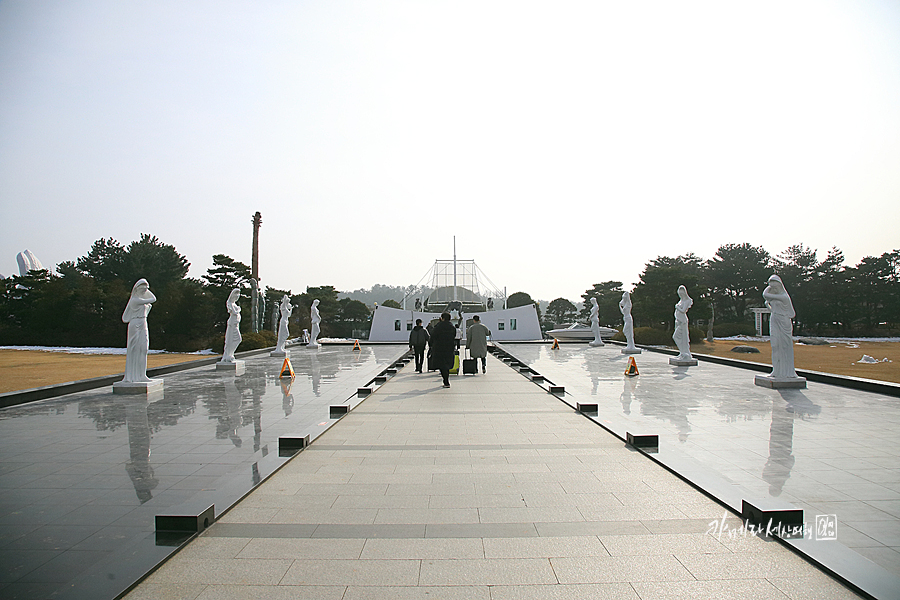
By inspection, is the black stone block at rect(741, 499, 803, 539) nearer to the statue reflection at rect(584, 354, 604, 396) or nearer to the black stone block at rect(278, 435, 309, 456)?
the black stone block at rect(278, 435, 309, 456)

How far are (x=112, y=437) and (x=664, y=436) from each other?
21.4ft

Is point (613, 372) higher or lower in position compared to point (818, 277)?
lower

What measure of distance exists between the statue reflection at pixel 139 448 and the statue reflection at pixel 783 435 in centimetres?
504

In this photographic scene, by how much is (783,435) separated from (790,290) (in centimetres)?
4303

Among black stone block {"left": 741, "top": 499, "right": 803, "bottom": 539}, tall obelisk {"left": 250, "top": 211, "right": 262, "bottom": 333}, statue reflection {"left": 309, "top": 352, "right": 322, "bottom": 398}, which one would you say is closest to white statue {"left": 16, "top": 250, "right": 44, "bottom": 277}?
tall obelisk {"left": 250, "top": 211, "right": 262, "bottom": 333}

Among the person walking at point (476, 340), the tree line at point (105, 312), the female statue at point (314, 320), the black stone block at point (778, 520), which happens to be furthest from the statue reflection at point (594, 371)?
the tree line at point (105, 312)

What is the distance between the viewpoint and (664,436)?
603 cm

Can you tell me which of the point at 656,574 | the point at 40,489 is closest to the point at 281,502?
the point at 40,489

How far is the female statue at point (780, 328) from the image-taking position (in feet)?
31.9

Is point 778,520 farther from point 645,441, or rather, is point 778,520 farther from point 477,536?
point 645,441

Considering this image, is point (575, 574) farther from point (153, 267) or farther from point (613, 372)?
point (153, 267)

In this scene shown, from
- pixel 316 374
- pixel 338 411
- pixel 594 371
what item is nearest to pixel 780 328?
pixel 594 371

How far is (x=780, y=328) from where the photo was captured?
32.0 feet

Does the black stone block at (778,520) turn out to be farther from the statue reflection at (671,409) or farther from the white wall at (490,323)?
the white wall at (490,323)
